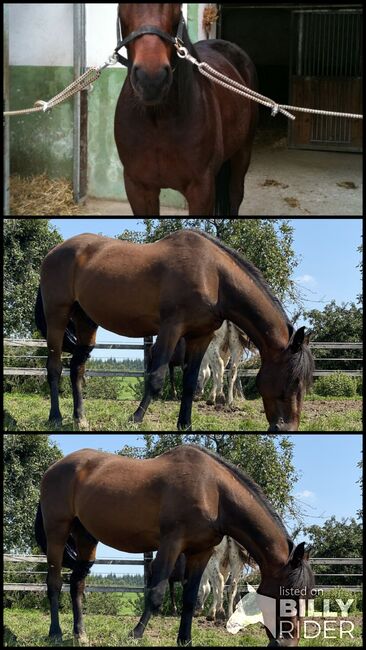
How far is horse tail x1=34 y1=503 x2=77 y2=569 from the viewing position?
484 cm

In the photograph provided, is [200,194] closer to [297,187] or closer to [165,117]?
[165,117]

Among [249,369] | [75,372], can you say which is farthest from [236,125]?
[75,372]

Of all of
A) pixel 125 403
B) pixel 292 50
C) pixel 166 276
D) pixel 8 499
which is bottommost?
pixel 8 499

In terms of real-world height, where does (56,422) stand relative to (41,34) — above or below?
Result: below

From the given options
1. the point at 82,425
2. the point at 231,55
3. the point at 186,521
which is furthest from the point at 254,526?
Result: the point at 231,55

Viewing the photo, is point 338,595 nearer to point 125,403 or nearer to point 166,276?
point 125,403

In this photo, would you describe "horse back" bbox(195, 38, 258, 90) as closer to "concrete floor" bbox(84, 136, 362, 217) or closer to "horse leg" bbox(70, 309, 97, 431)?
"concrete floor" bbox(84, 136, 362, 217)

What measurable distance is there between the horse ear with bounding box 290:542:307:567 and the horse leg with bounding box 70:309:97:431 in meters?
1.31

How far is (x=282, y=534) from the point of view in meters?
4.42

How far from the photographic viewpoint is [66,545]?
4871mm

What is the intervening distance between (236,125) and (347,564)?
100 inches

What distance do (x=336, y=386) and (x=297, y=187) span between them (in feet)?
8.83

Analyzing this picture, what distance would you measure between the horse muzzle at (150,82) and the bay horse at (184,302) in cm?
77

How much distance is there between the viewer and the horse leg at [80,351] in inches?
199
